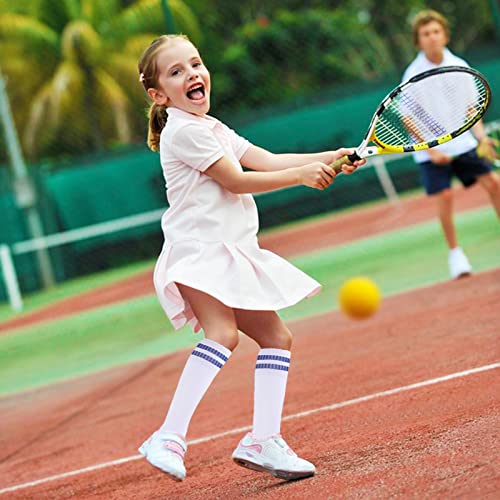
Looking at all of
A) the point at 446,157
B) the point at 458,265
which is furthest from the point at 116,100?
the point at 458,265

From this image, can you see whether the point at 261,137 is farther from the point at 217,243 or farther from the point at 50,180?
the point at 217,243

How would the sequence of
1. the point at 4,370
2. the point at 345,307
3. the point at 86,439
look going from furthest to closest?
the point at 4,370
the point at 86,439
the point at 345,307

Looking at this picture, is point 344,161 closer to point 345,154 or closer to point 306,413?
point 345,154

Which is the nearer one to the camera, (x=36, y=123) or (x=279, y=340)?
(x=279, y=340)

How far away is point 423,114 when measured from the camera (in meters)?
4.11

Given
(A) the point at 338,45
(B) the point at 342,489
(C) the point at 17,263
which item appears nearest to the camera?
(B) the point at 342,489

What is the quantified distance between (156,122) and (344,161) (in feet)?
2.32

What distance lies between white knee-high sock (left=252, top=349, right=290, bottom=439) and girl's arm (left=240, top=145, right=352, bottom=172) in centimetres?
65

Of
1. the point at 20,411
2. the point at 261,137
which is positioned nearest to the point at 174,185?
the point at 20,411

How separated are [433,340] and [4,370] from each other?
14.2 ft

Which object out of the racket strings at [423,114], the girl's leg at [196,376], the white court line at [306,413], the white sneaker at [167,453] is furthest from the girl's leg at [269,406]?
the white court line at [306,413]

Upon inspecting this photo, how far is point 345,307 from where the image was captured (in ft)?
14.6

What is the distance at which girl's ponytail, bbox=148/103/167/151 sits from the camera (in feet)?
12.3

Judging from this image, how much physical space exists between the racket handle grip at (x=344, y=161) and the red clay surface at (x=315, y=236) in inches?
341
